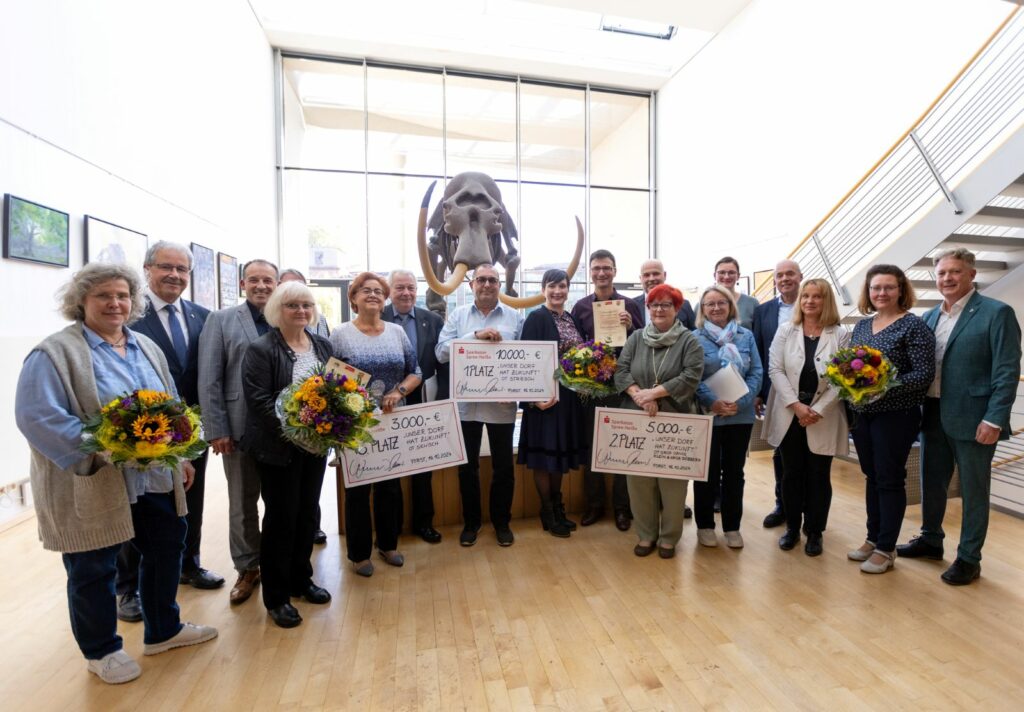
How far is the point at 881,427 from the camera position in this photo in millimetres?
3033

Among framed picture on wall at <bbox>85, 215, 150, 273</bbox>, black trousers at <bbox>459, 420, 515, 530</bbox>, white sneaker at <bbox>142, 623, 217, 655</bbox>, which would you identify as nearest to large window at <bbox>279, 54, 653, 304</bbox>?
framed picture on wall at <bbox>85, 215, 150, 273</bbox>

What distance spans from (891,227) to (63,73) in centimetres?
871

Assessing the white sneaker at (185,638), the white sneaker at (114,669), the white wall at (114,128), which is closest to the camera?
the white sneaker at (114,669)

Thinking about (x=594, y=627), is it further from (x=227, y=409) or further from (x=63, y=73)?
(x=63, y=73)

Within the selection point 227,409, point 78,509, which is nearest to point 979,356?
point 227,409

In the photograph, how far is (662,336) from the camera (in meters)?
3.14

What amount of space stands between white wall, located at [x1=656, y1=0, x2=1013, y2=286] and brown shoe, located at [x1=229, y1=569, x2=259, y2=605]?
26.6ft

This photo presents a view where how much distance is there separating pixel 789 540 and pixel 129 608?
3686 millimetres

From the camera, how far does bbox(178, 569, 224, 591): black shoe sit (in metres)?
2.97

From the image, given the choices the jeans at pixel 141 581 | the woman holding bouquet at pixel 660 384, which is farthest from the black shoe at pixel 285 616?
the woman holding bouquet at pixel 660 384

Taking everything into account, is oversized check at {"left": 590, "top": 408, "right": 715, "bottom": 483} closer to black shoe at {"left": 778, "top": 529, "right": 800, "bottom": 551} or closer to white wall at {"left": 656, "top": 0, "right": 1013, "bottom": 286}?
black shoe at {"left": 778, "top": 529, "right": 800, "bottom": 551}

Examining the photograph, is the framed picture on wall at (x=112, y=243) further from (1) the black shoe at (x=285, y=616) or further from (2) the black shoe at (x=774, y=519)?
(2) the black shoe at (x=774, y=519)

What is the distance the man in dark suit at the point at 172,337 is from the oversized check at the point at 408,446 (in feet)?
2.83

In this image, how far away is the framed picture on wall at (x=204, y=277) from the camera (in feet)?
20.0
